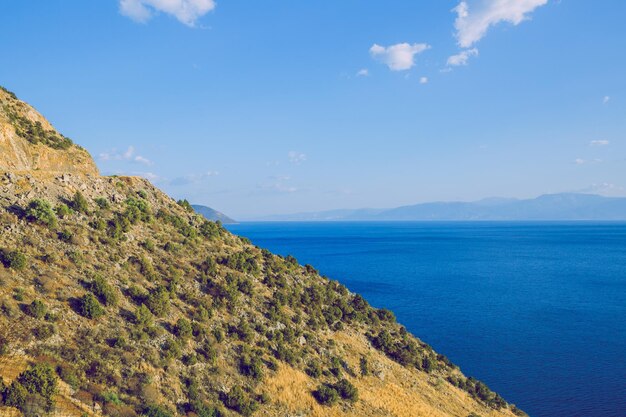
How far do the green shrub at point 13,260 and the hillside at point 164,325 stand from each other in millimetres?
82

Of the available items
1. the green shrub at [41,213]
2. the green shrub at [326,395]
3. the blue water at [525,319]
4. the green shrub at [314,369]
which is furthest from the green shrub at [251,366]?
the blue water at [525,319]

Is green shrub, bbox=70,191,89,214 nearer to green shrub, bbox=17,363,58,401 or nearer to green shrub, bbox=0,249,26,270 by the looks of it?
green shrub, bbox=0,249,26,270

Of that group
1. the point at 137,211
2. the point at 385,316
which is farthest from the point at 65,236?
the point at 385,316

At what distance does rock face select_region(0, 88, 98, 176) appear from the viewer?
42.7 metres

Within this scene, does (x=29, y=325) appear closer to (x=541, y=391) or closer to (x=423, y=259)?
→ (x=541, y=391)

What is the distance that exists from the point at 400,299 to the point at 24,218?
3407 inches

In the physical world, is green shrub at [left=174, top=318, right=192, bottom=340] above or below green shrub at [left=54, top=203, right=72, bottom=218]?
below

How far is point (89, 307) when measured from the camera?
29125mm

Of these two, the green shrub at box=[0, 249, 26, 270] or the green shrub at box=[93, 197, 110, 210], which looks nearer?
the green shrub at box=[0, 249, 26, 270]

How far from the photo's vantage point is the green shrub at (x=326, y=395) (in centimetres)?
3281

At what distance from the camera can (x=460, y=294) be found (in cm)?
10638

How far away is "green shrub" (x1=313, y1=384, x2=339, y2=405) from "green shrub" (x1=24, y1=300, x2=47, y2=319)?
22.1 meters

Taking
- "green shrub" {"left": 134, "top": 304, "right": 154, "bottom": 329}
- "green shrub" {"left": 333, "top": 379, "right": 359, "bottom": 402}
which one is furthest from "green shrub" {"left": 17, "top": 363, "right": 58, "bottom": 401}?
"green shrub" {"left": 333, "top": 379, "right": 359, "bottom": 402}

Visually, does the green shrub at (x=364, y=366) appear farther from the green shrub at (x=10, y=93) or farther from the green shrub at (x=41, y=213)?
the green shrub at (x=10, y=93)
